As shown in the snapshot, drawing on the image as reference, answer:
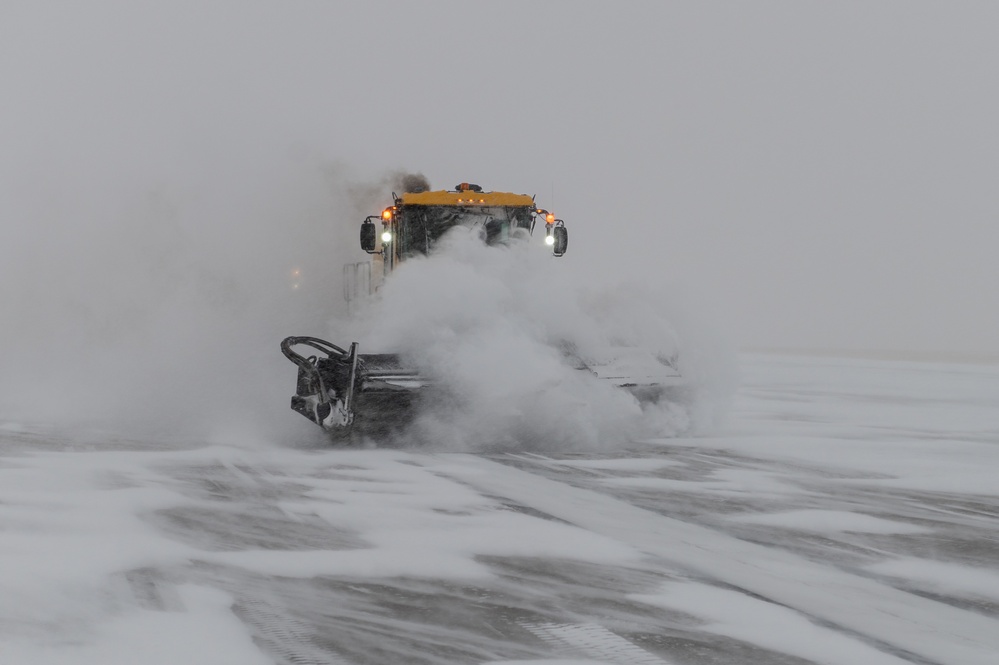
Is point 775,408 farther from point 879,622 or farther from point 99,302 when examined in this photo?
point 879,622

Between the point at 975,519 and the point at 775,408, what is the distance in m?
11.7

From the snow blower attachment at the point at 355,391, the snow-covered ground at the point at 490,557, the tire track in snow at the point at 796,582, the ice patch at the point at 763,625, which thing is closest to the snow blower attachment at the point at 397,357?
the snow blower attachment at the point at 355,391

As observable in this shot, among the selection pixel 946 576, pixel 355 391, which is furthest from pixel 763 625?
pixel 355 391

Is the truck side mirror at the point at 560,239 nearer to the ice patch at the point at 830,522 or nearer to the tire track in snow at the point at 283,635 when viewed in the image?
the ice patch at the point at 830,522

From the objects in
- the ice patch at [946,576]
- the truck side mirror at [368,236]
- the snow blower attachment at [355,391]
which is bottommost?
the ice patch at [946,576]

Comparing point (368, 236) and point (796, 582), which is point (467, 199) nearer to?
point (368, 236)

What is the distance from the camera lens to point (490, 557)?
685cm

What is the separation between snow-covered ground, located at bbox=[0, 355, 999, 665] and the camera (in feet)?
16.7

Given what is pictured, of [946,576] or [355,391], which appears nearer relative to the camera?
[946,576]

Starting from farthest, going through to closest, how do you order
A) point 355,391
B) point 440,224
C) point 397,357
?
point 440,224
point 397,357
point 355,391

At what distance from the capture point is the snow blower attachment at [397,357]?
1222 centimetres

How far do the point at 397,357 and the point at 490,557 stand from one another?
19.7ft

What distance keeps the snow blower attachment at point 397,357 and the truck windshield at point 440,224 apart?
12 millimetres

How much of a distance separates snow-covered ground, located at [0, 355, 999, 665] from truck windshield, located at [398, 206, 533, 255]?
3.29m
